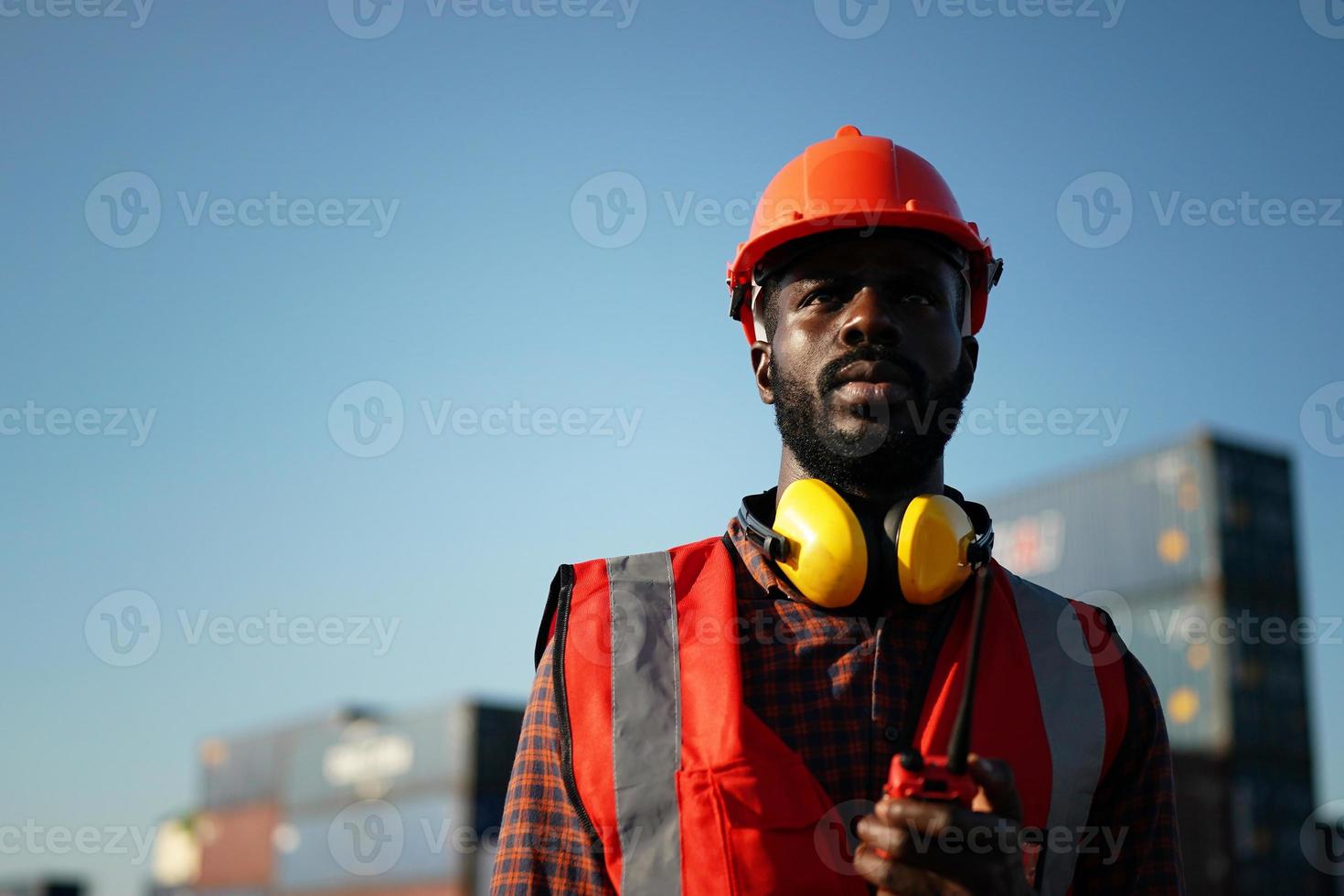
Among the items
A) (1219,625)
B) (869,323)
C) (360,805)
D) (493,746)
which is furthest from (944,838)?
(360,805)

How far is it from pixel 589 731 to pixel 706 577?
0.49 metres

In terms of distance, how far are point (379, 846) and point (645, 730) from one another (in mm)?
42590

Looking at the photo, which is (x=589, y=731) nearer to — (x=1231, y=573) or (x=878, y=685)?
(x=878, y=685)

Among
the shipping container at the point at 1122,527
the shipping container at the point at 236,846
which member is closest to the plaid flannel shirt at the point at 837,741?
the shipping container at the point at 1122,527

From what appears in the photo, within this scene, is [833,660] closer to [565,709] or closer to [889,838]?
[565,709]

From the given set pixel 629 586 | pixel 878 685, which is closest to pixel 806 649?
pixel 878 685

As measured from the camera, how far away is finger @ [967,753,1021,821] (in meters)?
2.07

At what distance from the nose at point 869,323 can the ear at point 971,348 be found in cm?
35

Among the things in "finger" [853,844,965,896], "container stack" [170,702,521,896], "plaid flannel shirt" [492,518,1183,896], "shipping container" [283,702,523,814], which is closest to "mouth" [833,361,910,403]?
"plaid flannel shirt" [492,518,1183,896]

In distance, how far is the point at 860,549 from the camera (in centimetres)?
271

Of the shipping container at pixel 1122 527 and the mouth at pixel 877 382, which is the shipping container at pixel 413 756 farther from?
the mouth at pixel 877 382

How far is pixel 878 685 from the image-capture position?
2.67 m

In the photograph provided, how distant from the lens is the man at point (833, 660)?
8.20ft

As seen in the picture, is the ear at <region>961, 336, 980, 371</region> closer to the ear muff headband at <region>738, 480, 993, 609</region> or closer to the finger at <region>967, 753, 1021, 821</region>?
the ear muff headband at <region>738, 480, 993, 609</region>
